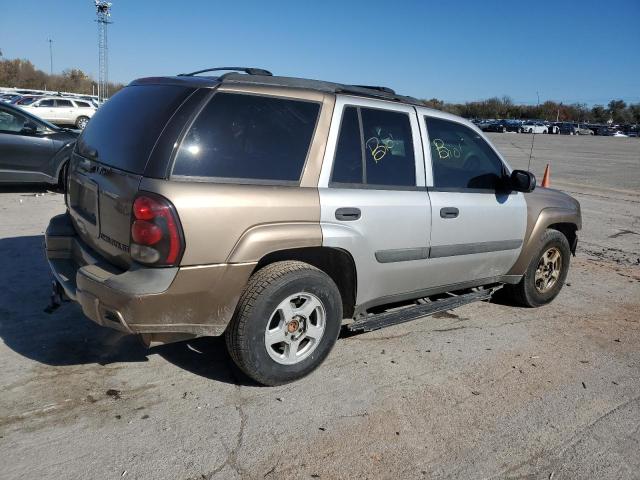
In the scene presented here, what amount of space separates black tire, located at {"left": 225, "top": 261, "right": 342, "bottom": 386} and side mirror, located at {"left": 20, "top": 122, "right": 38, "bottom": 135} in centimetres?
813

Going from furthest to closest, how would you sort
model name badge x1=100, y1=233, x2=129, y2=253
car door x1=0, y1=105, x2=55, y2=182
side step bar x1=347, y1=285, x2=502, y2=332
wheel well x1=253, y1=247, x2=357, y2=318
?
car door x1=0, y1=105, x2=55, y2=182 < side step bar x1=347, y1=285, x2=502, y2=332 < wheel well x1=253, y1=247, x2=357, y2=318 < model name badge x1=100, y1=233, x2=129, y2=253

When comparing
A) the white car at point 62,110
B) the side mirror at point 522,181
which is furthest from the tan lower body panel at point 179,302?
the white car at point 62,110

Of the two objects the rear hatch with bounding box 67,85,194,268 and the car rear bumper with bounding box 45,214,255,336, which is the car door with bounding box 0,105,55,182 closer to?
the rear hatch with bounding box 67,85,194,268

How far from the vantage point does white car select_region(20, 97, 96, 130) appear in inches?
1080

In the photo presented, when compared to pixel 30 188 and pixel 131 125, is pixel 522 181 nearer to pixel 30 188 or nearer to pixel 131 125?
pixel 131 125

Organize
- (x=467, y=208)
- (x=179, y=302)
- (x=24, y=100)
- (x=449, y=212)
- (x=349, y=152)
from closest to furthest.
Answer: (x=179, y=302)
(x=349, y=152)
(x=449, y=212)
(x=467, y=208)
(x=24, y=100)

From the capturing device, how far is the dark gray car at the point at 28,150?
31.1 ft

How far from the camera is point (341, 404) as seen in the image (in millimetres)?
3387

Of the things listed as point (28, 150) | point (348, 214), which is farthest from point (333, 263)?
point (28, 150)

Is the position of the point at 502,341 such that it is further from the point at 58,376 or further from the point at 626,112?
the point at 626,112

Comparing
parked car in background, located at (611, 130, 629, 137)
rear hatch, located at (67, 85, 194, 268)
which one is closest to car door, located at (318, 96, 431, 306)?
rear hatch, located at (67, 85, 194, 268)

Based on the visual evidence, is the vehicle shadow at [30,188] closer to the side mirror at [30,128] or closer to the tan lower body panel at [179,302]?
the side mirror at [30,128]

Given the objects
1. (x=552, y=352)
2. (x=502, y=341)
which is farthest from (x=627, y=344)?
(x=502, y=341)

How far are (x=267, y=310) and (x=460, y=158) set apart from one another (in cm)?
217
